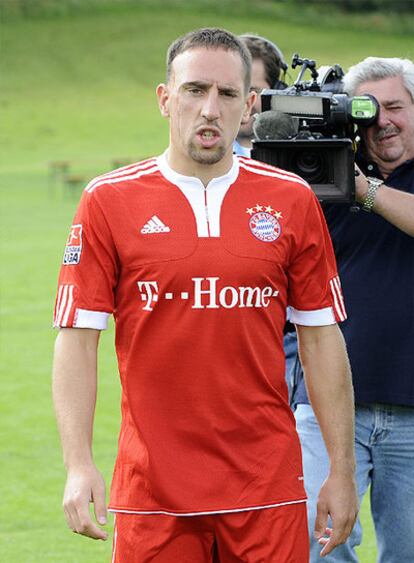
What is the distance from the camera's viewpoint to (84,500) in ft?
11.2

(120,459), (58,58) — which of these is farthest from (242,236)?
(58,58)

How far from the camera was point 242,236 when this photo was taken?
12.0 feet

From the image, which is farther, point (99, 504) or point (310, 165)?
point (310, 165)

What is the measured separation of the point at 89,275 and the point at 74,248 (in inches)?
3.4

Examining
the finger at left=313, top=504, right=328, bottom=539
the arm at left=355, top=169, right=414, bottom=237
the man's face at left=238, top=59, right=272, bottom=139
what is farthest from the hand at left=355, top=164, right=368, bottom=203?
the man's face at left=238, top=59, right=272, bottom=139

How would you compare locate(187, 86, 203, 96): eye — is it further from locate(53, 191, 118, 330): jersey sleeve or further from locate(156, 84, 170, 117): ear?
locate(53, 191, 118, 330): jersey sleeve

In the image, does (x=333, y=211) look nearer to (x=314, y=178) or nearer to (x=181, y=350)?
(x=314, y=178)

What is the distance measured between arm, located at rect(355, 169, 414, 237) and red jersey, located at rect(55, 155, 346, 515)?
90 cm

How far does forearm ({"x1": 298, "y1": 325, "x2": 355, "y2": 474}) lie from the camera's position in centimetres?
380

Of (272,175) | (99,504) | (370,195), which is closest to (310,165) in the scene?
(370,195)

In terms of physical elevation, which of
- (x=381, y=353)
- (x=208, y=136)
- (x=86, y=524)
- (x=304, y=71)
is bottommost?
(x=86, y=524)

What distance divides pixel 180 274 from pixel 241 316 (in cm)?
20

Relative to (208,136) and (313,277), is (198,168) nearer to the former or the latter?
(208,136)

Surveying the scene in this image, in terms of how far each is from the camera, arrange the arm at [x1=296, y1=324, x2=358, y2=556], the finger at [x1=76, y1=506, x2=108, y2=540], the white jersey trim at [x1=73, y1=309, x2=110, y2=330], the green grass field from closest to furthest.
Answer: the finger at [x1=76, y1=506, x2=108, y2=540]
the white jersey trim at [x1=73, y1=309, x2=110, y2=330]
the arm at [x1=296, y1=324, x2=358, y2=556]
the green grass field
